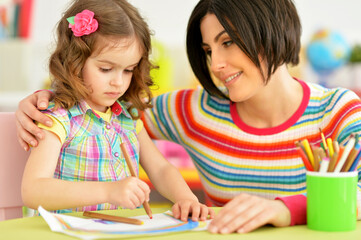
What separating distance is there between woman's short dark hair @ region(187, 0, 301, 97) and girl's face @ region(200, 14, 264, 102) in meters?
0.02

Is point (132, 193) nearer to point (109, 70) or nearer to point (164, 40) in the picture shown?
point (109, 70)

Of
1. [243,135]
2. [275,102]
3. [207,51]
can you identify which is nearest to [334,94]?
[275,102]

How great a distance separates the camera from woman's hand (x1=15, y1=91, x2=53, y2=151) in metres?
1.10

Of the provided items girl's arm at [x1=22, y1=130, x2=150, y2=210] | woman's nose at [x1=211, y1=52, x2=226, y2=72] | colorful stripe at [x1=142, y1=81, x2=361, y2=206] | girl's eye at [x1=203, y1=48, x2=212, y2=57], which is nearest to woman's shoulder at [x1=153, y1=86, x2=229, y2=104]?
colorful stripe at [x1=142, y1=81, x2=361, y2=206]

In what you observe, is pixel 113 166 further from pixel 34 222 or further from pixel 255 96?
pixel 255 96

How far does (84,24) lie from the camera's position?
1194 millimetres

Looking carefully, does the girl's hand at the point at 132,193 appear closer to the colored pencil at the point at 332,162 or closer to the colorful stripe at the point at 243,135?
the colored pencil at the point at 332,162

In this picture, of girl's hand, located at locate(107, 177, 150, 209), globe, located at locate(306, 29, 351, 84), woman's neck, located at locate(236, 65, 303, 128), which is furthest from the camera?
globe, located at locate(306, 29, 351, 84)

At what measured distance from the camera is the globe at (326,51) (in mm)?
3545

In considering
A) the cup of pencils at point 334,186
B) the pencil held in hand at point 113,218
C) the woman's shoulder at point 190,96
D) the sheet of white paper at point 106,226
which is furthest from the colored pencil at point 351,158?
the woman's shoulder at point 190,96

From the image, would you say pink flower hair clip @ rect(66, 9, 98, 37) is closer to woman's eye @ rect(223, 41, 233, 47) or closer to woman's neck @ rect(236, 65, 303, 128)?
woman's eye @ rect(223, 41, 233, 47)

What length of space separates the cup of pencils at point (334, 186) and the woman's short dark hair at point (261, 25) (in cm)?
51

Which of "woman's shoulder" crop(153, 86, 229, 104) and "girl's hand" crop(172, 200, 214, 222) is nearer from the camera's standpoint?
"girl's hand" crop(172, 200, 214, 222)

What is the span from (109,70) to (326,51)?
2605 millimetres
